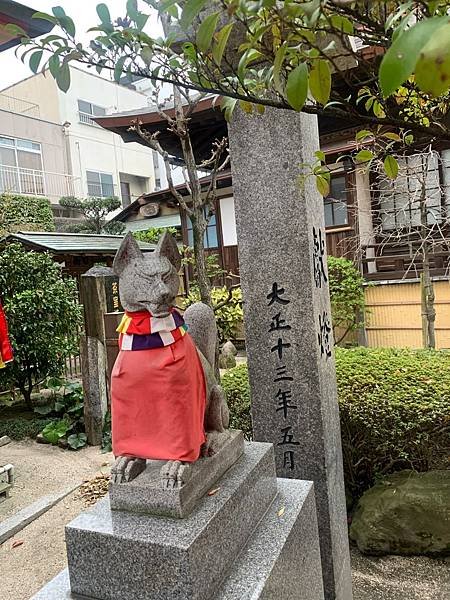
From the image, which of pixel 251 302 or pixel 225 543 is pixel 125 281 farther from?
pixel 251 302

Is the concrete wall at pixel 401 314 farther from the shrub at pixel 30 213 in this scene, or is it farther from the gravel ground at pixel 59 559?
the shrub at pixel 30 213

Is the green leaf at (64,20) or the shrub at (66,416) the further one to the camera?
the shrub at (66,416)

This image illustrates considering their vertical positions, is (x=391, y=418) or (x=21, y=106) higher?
(x=21, y=106)

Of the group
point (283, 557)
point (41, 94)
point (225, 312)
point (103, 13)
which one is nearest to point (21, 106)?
point (41, 94)

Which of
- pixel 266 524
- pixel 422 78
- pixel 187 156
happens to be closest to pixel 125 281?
pixel 266 524

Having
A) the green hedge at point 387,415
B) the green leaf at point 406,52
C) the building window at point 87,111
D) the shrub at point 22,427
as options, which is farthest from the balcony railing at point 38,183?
the green leaf at point 406,52

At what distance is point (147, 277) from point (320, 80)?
1106mm

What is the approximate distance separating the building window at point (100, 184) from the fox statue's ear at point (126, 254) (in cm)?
2132

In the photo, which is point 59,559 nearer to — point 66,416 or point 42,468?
point 42,468

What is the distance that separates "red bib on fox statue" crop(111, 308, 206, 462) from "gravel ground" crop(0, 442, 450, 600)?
2396 mm

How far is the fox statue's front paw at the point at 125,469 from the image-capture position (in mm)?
1890

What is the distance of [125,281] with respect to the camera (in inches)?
75.5

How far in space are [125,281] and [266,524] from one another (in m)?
1.32

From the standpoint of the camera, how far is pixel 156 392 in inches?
73.0
